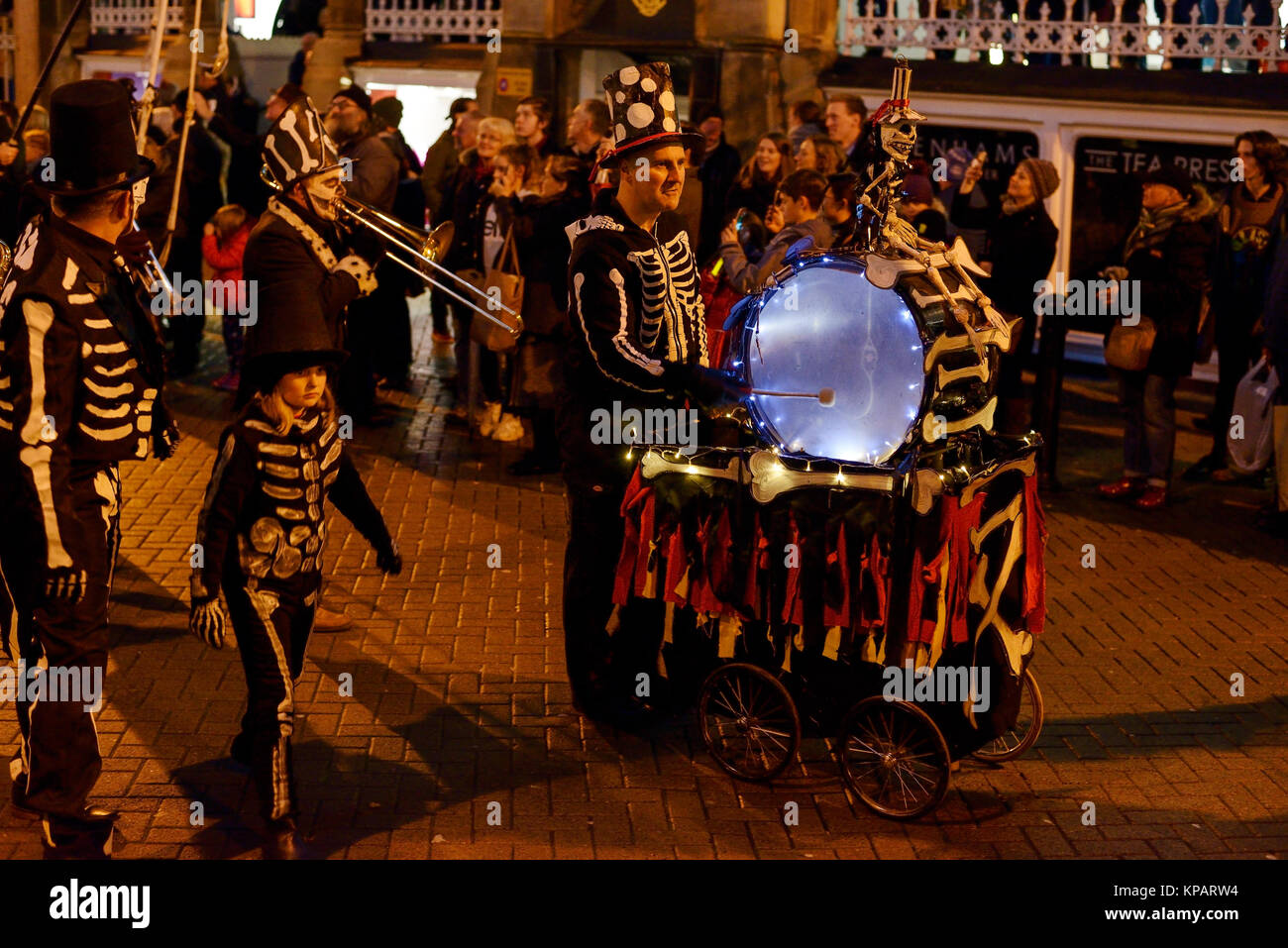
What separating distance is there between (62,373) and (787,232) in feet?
14.6

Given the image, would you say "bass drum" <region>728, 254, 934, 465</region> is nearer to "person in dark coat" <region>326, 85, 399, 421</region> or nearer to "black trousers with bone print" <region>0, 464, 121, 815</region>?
"black trousers with bone print" <region>0, 464, 121, 815</region>

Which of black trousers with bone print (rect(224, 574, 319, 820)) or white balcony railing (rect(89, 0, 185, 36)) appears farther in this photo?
white balcony railing (rect(89, 0, 185, 36))

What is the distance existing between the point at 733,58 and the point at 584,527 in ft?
32.7

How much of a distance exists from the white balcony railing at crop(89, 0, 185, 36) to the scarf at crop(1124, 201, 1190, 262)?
14453 millimetres

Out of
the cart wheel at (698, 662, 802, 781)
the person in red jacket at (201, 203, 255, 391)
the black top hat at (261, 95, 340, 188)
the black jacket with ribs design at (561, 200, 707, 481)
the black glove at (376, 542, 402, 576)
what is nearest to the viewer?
the cart wheel at (698, 662, 802, 781)

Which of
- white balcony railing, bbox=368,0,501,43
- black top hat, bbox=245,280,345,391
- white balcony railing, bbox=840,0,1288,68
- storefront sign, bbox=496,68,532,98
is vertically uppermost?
white balcony railing, bbox=368,0,501,43

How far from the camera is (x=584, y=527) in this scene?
21.0 feet

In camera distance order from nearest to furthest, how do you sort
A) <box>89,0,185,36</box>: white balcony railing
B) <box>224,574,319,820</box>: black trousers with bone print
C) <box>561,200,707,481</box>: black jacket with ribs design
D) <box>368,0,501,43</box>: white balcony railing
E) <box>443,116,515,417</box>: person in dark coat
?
<box>224,574,319,820</box>: black trousers with bone print
<box>561,200,707,481</box>: black jacket with ribs design
<box>443,116,515,417</box>: person in dark coat
<box>368,0,501,43</box>: white balcony railing
<box>89,0,185,36</box>: white balcony railing

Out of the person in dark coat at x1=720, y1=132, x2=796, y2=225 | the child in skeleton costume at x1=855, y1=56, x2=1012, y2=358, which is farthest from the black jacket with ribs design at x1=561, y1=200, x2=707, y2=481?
the person in dark coat at x1=720, y1=132, x2=796, y2=225

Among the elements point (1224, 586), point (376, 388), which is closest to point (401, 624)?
point (1224, 586)

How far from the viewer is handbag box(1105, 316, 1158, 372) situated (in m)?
9.95

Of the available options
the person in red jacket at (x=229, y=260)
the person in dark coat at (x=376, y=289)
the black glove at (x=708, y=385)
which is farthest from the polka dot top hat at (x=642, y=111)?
the person in red jacket at (x=229, y=260)

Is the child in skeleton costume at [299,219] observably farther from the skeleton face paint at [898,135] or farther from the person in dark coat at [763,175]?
the person in dark coat at [763,175]

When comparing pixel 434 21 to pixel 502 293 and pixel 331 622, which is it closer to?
pixel 502 293
